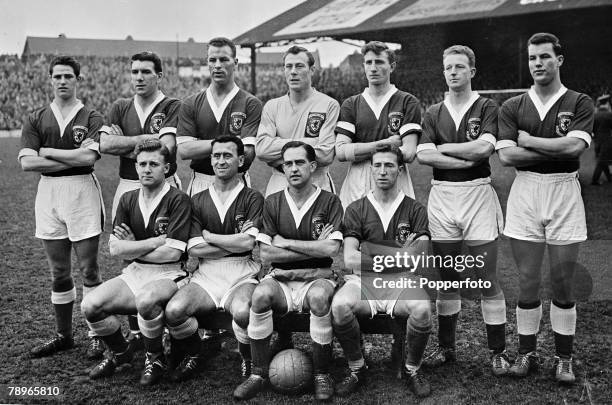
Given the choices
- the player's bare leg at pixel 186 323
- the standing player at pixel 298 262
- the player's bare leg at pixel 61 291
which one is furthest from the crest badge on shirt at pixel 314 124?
the player's bare leg at pixel 61 291

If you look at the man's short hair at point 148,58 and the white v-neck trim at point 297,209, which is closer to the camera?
the white v-neck trim at point 297,209

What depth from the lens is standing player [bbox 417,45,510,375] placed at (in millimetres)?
3943

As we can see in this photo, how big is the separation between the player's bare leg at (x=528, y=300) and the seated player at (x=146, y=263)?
2270mm

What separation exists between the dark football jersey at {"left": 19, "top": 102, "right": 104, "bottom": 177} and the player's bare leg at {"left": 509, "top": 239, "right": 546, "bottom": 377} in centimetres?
312

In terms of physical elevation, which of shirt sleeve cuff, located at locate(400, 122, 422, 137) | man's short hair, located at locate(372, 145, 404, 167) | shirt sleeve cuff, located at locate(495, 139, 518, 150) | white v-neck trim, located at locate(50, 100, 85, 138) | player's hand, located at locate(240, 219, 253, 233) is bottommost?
player's hand, located at locate(240, 219, 253, 233)

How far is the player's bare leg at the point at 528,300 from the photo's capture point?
154 inches

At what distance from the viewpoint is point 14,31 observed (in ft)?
16.6

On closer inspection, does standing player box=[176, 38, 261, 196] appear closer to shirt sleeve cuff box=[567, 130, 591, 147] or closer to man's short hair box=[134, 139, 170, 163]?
man's short hair box=[134, 139, 170, 163]

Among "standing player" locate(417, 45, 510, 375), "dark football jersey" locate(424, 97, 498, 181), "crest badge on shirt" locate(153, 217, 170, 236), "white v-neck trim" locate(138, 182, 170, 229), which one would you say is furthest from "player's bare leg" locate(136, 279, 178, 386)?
"dark football jersey" locate(424, 97, 498, 181)

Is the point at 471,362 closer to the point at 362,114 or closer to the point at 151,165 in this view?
the point at 362,114

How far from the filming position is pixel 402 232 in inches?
153

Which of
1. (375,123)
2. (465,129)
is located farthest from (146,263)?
(465,129)

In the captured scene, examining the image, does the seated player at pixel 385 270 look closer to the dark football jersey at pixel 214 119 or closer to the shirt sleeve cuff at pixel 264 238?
the shirt sleeve cuff at pixel 264 238

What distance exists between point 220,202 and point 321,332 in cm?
114
